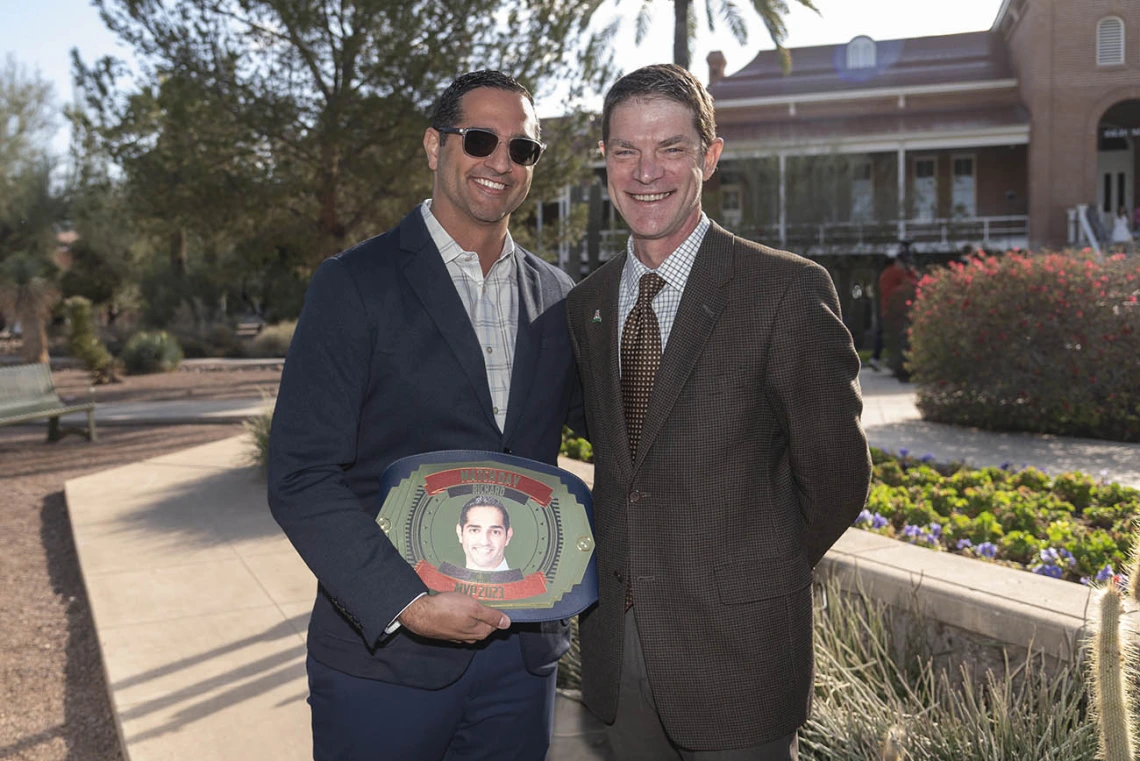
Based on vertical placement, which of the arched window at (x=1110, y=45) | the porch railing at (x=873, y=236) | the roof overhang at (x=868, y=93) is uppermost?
the arched window at (x=1110, y=45)

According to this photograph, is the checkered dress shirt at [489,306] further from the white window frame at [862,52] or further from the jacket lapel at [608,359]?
the white window frame at [862,52]

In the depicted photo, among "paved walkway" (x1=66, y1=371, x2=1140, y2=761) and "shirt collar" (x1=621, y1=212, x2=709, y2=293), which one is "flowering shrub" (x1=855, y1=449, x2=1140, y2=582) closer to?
"paved walkway" (x1=66, y1=371, x2=1140, y2=761)

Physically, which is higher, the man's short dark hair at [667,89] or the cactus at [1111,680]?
the man's short dark hair at [667,89]

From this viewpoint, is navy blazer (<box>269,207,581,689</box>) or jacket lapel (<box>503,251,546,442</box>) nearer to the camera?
navy blazer (<box>269,207,581,689</box>)

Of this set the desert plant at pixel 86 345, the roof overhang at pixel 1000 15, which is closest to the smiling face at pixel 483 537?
the desert plant at pixel 86 345

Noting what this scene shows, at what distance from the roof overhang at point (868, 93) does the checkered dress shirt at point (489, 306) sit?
30.9 m

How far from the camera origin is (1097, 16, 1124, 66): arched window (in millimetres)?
29188

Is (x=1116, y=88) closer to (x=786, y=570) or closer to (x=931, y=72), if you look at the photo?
(x=931, y=72)

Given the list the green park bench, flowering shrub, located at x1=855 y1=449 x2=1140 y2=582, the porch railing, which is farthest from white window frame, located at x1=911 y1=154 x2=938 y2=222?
flowering shrub, located at x1=855 y1=449 x2=1140 y2=582

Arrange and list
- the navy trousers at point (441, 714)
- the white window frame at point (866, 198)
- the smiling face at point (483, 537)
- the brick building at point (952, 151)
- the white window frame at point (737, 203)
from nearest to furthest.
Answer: the smiling face at point (483, 537) → the navy trousers at point (441, 714) → the brick building at point (952, 151) → the white window frame at point (866, 198) → the white window frame at point (737, 203)

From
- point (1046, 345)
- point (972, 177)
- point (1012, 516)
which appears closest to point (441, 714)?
point (1012, 516)

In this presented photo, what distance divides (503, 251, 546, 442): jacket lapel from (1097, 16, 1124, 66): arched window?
32.3 metres

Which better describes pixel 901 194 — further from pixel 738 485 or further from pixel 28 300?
pixel 738 485

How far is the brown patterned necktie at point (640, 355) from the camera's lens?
2.22 metres
